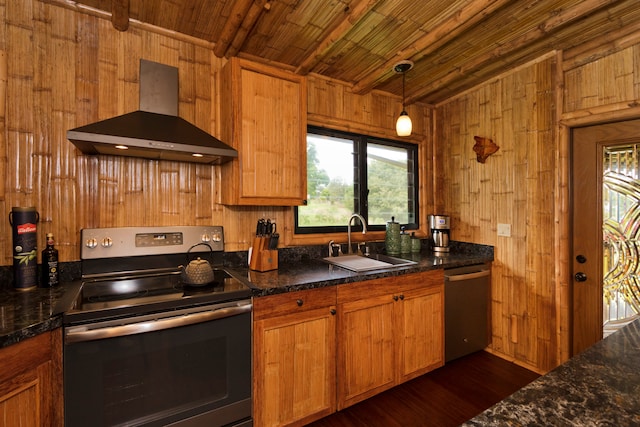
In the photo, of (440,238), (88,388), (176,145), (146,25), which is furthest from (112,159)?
(440,238)

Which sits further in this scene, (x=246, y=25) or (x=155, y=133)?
(x=246, y=25)

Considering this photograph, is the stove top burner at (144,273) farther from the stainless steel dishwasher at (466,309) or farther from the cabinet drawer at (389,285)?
the stainless steel dishwasher at (466,309)

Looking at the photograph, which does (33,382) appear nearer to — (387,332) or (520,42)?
(387,332)

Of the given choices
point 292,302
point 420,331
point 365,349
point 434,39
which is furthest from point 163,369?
point 434,39

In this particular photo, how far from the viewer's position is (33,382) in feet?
3.79

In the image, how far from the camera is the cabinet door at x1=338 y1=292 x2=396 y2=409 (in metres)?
1.96

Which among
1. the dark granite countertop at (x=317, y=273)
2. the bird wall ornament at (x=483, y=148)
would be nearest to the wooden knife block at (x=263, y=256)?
the dark granite countertop at (x=317, y=273)

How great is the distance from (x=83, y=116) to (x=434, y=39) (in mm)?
2343

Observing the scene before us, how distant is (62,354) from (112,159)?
117 centimetres

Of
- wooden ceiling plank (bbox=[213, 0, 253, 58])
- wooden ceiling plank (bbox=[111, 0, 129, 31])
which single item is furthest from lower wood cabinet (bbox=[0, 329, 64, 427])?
wooden ceiling plank (bbox=[213, 0, 253, 58])

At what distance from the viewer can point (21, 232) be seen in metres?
1.57

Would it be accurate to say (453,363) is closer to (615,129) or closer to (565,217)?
(565,217)

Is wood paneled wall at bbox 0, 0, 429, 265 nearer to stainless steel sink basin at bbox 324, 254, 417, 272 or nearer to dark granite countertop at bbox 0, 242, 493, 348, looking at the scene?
dark granite countertop at bbox 0, 242, 493, 348

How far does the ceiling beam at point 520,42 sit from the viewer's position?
188 centimetres
